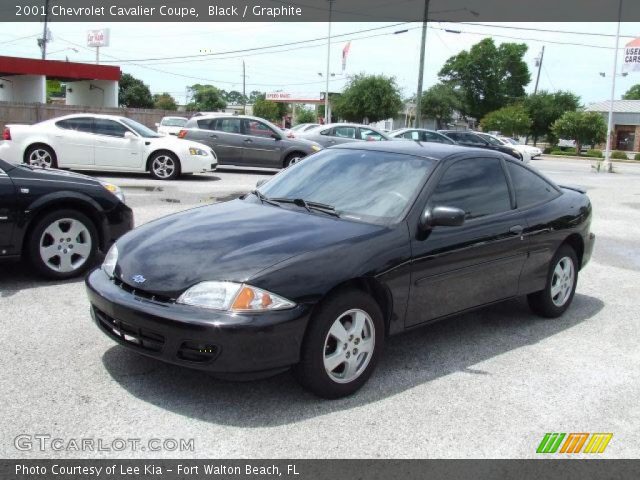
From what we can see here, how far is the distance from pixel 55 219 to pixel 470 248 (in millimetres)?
3751

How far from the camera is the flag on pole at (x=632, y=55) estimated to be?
27688 millimetres

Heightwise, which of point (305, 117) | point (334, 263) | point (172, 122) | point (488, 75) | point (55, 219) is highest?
point (488, 75)

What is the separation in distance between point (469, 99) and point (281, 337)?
88.0 meters

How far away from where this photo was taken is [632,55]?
27.8 m

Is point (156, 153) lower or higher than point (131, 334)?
higher

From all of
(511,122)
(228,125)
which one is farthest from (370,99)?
(228,125)

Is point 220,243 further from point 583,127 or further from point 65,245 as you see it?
point 583,127

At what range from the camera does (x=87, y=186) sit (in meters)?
6.20

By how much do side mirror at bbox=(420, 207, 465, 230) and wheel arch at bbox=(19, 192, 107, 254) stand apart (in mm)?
3393

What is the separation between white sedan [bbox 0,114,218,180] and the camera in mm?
13656

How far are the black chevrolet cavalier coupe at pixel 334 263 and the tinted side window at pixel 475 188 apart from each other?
1cm

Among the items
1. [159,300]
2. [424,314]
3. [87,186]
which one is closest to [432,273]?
[424,314]

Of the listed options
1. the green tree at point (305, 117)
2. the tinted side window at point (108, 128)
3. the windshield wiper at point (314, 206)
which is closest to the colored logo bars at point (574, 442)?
the windshield wiper at point (314, 206)

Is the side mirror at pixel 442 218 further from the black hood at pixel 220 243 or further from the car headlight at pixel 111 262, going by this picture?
the car headlight at pixel 111 262
